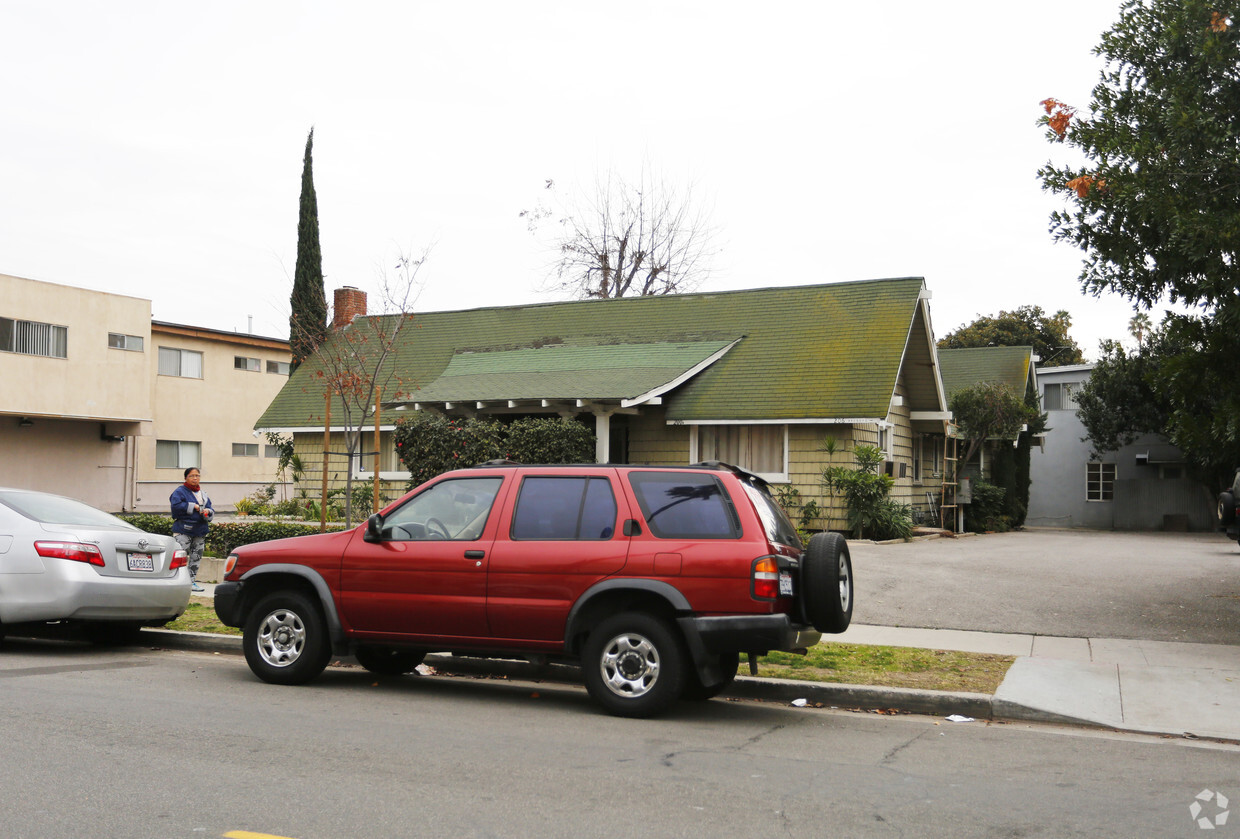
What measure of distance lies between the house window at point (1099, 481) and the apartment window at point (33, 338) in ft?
106

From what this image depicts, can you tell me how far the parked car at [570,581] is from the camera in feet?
25.2

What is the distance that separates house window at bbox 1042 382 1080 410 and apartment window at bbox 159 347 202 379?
2920 centimetres

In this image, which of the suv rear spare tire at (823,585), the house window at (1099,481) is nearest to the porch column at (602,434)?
the suv rear spare tire at (823,585)

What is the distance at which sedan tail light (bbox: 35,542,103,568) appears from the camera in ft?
32.9

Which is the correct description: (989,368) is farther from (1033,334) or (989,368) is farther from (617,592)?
(617,592)

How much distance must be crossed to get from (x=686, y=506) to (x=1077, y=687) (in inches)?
145

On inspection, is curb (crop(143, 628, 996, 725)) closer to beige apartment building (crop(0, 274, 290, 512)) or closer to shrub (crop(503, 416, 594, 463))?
shrub (crop(503, 416, 594, 463))

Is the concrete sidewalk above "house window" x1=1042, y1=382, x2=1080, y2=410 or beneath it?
beneath

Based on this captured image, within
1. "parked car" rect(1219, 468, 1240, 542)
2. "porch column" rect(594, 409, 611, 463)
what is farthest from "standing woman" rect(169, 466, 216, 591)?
"parked car" rect(1219, 468, 1240, 542)

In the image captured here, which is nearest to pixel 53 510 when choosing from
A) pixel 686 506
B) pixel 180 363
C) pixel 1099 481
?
pixel 686 506

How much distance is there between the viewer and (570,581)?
7992 mm

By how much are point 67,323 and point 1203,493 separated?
1374 inches

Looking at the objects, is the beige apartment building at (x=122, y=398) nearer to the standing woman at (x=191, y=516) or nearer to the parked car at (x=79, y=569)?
the standing woman at (x=191, y=516)

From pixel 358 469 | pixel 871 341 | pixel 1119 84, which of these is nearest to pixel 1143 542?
pixel 871 341
